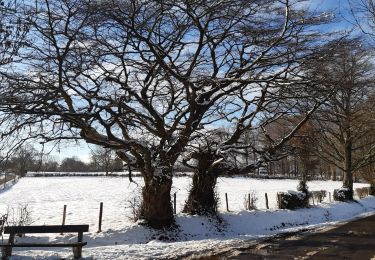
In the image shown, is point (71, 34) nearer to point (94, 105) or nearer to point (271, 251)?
point (94, 105)

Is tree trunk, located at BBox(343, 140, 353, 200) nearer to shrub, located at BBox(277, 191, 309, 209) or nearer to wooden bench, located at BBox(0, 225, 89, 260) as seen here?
shrub, located at BBox(277, 191, 309, 209)

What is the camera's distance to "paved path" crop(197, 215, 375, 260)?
11656 mm

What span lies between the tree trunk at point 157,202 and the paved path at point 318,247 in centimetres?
392

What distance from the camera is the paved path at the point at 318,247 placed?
11656 millimetres

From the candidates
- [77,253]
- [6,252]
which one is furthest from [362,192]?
[6,252]

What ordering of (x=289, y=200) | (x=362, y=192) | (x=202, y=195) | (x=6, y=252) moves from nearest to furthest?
(x=6, y=252)
(x=202, y=195)
(x=289, y=200)
(x=362, y=192)

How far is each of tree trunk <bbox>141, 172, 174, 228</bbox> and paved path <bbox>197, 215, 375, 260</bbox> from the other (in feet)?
12.9

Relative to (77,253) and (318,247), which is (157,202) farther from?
(318,247)

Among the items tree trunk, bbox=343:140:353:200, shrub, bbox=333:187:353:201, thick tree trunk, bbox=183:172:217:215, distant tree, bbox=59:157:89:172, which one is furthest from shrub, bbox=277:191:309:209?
distant tree, bbox=59:157:89:172

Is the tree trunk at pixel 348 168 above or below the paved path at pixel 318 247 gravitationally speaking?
above

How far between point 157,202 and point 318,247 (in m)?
6.23

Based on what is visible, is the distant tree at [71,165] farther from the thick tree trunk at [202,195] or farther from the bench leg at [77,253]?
the bench leg at [77,253]

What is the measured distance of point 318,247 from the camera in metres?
13.0

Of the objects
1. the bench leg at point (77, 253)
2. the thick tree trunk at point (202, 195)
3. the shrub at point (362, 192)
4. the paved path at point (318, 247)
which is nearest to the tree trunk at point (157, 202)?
the thick tree trunk at point (202, 195)
